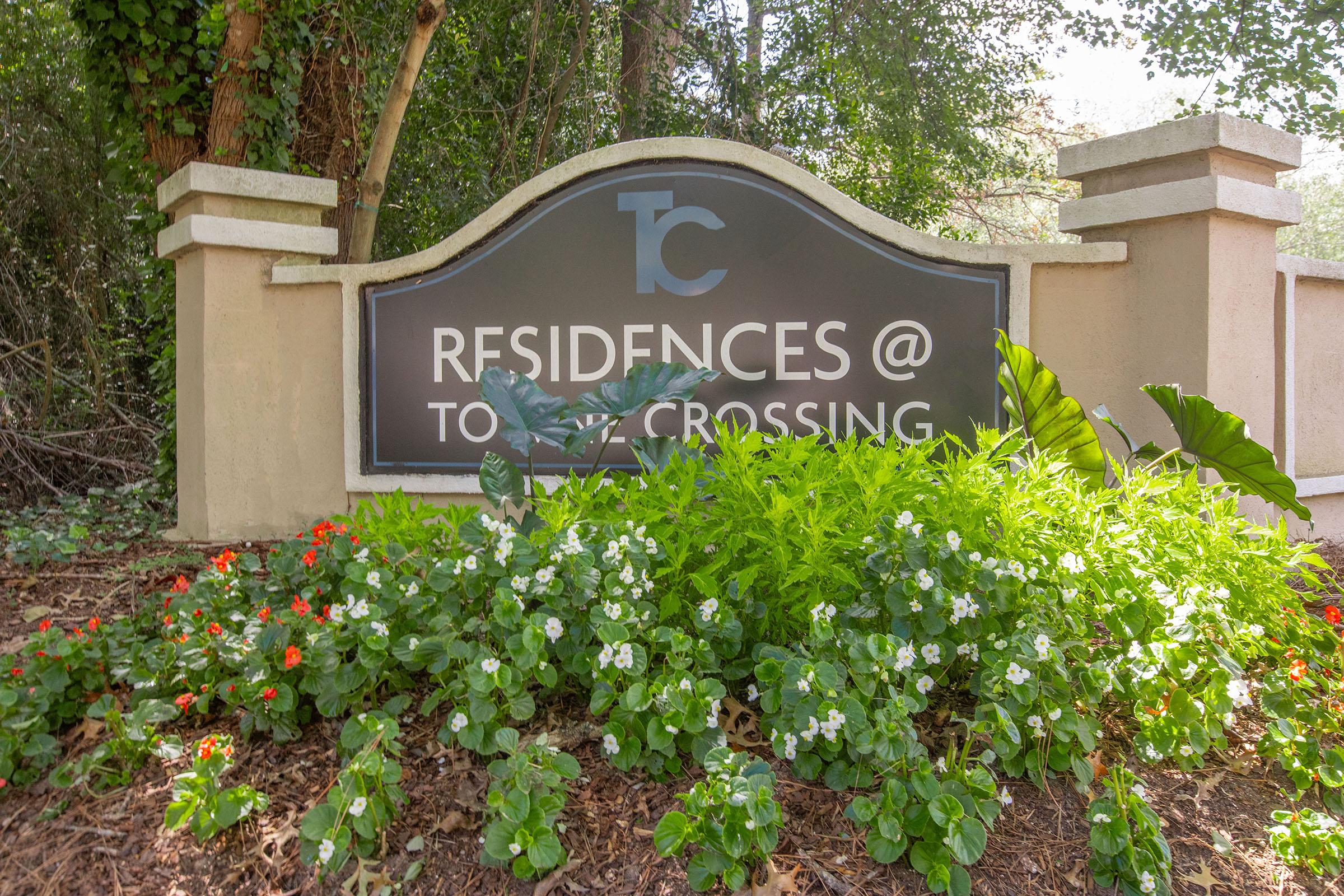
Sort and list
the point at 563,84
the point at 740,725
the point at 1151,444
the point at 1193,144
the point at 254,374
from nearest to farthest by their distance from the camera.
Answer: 1. the point at 740,725
2. the point at 1151,444
3. the point at 1193,144
4. the point at 254,374
5. the point at 563,84

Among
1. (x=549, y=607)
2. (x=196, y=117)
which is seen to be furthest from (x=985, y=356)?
Answer: (x=196, y=117)

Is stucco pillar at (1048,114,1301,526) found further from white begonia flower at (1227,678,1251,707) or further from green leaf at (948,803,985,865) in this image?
green leaf at (948,803,985,865)

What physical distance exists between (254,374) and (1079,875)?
151 inches

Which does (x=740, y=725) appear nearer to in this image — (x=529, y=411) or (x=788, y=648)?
(x=788, y=648)

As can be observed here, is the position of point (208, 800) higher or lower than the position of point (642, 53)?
lower

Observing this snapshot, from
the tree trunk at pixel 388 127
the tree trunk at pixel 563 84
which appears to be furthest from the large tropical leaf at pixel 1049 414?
the tree trunk at pixel 563 84

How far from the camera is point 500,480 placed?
2703mm

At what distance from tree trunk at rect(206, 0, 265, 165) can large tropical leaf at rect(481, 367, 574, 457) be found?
2.83m

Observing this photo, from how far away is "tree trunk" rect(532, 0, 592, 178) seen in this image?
7.75m

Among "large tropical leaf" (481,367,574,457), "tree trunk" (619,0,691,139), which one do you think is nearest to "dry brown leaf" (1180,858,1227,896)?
"large tropical leaf" (481,367,574,457)

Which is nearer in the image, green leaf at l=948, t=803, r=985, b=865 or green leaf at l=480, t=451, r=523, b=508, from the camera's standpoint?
green leaf at l=948, t=803, r=985, b=865

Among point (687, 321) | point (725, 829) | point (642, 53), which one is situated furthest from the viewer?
point (642, 53)

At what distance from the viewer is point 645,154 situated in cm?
402

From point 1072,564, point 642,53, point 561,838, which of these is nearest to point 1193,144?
point 1072,564
